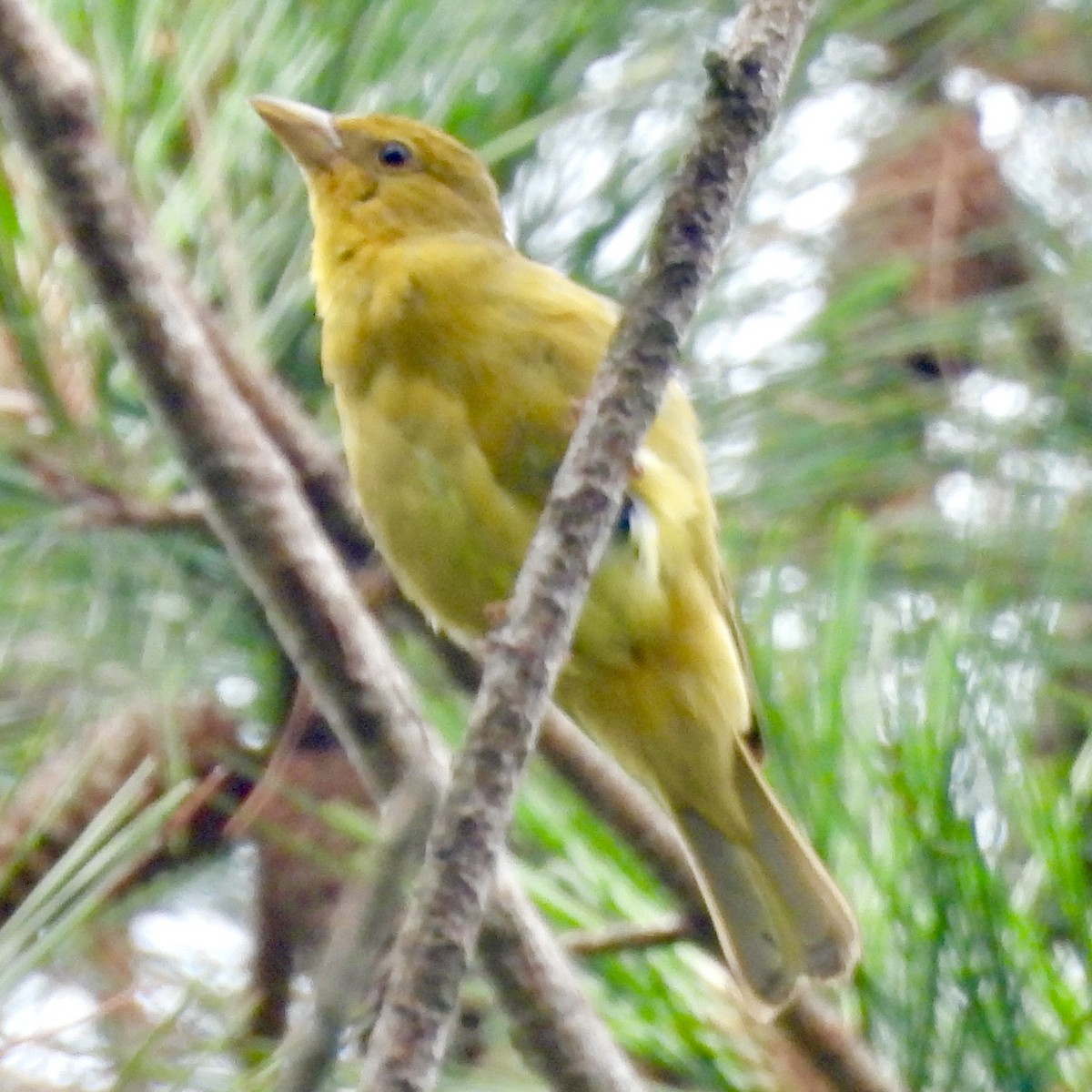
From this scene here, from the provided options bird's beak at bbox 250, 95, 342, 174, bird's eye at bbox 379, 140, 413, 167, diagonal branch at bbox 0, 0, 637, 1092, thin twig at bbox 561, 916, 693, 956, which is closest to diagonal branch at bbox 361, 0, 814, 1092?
diagonal branch at bbox 0, 0, 637, 1092

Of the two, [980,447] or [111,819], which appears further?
[980,447]

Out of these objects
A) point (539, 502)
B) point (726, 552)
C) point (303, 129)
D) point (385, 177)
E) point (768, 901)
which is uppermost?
point (303, 129)

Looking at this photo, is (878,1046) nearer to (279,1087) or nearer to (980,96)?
(279,1087)

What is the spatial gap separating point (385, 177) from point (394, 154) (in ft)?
0.17

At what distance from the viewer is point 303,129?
2289 mm

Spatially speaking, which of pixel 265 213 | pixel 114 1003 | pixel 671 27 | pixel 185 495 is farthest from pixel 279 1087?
pixel 671 27

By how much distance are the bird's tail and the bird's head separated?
2.35 feet

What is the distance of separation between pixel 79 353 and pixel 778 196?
938mm

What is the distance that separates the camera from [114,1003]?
4.90 ft

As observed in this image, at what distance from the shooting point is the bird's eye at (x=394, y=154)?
2463mm

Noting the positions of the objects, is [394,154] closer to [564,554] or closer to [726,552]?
[726,552]

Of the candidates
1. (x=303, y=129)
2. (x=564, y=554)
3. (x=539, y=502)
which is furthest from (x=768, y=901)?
(x=564, y=554)

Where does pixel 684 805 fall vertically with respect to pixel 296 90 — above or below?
below

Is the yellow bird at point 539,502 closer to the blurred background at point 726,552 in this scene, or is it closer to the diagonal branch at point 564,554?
the blurred background at point 726,552
